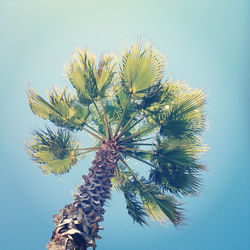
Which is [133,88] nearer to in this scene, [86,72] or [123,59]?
[123,59]

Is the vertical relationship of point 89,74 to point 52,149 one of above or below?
above

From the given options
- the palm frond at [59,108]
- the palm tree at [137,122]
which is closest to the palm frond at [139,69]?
the palm tree at [137,122]

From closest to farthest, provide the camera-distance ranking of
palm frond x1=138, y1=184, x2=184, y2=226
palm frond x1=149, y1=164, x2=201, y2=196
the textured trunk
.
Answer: the textured trunk, palm frond x1=138, y1=184, x2=184, y2=226, palm frond x1=149, y1=164, x2=201, y2=196

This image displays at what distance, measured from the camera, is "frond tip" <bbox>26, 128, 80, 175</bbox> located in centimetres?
576

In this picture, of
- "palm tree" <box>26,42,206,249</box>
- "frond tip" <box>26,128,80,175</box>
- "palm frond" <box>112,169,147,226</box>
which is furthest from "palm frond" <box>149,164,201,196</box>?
"frond tip" <box>26,128,80,175</box>

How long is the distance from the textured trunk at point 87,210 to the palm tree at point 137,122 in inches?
1.2

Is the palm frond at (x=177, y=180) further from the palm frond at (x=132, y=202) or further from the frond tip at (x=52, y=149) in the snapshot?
the frond tip at (x=52, y=149)

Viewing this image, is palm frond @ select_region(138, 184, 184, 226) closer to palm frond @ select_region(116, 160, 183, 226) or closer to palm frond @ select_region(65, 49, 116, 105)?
palm frond @ select_region(116, 160, 183, 226)

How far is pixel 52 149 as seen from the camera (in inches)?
229

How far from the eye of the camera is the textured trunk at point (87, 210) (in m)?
3.69

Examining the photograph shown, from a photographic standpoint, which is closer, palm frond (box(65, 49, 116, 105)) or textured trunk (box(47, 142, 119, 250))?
textured trunk (box(47, 142, 119, 250))

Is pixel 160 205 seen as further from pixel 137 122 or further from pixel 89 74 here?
pixel 89 74

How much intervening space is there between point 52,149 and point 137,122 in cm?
233

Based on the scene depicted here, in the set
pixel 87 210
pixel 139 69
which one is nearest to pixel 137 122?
pixel 139 69
